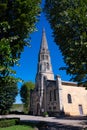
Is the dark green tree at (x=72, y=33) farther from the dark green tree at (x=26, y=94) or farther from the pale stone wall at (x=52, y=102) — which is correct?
the dark green tree at (x=26, y=94)

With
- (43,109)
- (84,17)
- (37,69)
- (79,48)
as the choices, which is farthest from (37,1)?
(37,69)

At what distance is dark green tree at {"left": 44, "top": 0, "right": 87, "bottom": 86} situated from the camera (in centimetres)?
1399

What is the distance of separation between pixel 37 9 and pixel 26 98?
58.7 metres

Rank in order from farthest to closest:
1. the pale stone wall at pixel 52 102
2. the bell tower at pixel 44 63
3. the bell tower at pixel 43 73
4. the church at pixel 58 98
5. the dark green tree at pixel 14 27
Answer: the bell tower at pixel 44 63, the bell tower at pixel 43 73, the pale stone wall at pixel 52 102, the church at pixel 58 98, the dark green tree at pixel 14 27

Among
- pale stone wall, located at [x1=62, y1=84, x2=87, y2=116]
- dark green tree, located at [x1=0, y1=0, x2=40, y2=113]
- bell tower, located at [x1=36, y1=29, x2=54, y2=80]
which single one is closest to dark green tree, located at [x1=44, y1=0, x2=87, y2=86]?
dark green tree, located at [x1=0, y1=0, x2=40, y2=113]

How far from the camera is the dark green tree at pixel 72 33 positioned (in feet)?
45.9

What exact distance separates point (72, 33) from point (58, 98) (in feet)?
102

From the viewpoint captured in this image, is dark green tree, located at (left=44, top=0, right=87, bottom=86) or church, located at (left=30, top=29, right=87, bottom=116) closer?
dark green tree, located at (left=44, top=0, right=87, bottom=86)

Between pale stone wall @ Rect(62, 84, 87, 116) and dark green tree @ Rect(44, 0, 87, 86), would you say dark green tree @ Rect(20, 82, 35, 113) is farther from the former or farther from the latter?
dark green tree @ Rect(44, 0, 87, 86)

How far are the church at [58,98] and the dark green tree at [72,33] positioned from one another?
95.6ft

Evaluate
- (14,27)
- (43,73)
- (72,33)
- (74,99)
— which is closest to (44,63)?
(43,73)

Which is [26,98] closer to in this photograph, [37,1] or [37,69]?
[37,69]

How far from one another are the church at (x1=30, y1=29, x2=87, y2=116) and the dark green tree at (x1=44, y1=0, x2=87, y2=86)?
29.2 metres

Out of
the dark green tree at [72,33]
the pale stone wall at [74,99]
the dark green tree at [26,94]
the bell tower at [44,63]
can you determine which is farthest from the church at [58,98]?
the dark green tree at [72,33]
